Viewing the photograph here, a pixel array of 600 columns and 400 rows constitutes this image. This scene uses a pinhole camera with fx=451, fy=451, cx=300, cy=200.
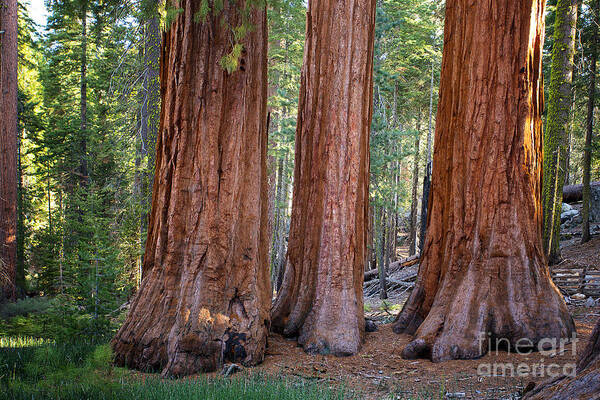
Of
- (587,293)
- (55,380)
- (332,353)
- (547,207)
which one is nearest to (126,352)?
(55,380)

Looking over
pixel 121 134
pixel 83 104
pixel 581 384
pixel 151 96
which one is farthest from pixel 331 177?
→ pixel 83 104

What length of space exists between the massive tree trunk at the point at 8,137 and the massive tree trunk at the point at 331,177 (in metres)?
10.4

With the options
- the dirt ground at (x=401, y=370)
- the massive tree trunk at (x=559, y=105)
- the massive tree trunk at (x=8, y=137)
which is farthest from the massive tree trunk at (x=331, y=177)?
the massive tree trunk at (x=8, y=137)

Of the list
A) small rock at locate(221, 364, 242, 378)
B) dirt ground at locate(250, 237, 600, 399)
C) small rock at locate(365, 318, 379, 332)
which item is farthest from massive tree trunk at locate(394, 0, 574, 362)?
small rock at locate(221, 364, 242, 378)

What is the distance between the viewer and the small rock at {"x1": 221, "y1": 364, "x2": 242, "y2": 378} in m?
5.05

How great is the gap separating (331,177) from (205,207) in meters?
1.96

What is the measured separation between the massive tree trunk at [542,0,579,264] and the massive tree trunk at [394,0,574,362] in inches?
230

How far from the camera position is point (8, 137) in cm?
1355

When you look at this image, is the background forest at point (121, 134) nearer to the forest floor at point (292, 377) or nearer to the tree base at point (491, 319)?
the forest floor at point (292, 377)

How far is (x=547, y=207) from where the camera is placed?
11.2 metres

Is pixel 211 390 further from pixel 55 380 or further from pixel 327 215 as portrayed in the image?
pixel 327 215

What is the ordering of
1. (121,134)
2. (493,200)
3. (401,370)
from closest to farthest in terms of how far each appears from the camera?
(401,370), (493,200), (121,134)

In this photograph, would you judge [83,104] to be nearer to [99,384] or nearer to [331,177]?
[331,177]

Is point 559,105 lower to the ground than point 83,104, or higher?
lower
